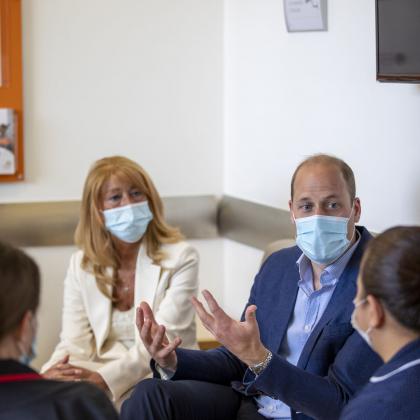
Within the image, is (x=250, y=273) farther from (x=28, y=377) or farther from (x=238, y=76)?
(x=28, y=377)

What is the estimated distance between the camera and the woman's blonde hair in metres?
3.55

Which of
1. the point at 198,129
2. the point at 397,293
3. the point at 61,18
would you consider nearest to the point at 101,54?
the point at 61,18

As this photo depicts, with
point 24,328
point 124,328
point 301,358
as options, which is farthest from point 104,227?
point 24,328

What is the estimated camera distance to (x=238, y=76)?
14.2 feet

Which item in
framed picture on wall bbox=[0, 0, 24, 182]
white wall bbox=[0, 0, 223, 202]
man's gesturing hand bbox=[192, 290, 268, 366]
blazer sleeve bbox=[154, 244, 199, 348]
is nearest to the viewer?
man's gesturing hand bbox=[192, 290, 268, 366]

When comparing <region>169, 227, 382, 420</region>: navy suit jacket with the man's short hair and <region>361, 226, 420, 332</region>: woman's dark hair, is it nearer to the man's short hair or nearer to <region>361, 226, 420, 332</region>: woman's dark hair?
the man's short hair

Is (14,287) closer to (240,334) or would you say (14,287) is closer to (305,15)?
(240,334)

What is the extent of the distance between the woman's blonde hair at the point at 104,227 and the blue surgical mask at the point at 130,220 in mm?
44

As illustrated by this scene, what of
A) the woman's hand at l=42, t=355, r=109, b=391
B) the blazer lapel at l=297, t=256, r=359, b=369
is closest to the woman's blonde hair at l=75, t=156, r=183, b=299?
the woman's hand at l=42, t=355, r=109, b=391

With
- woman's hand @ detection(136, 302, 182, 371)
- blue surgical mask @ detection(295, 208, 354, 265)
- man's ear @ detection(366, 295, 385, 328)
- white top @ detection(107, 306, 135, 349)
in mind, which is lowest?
white top @ detection(107, 306, 135, 349)

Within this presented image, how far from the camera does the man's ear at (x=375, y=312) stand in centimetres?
188

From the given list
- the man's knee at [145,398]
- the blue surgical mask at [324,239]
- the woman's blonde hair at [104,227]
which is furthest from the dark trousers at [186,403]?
the woman's blonde hair at [104,227]

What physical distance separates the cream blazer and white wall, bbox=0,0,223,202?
0.82 metres

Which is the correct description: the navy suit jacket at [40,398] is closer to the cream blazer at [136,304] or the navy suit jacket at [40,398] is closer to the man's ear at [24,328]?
the man's ear at [24,328]
